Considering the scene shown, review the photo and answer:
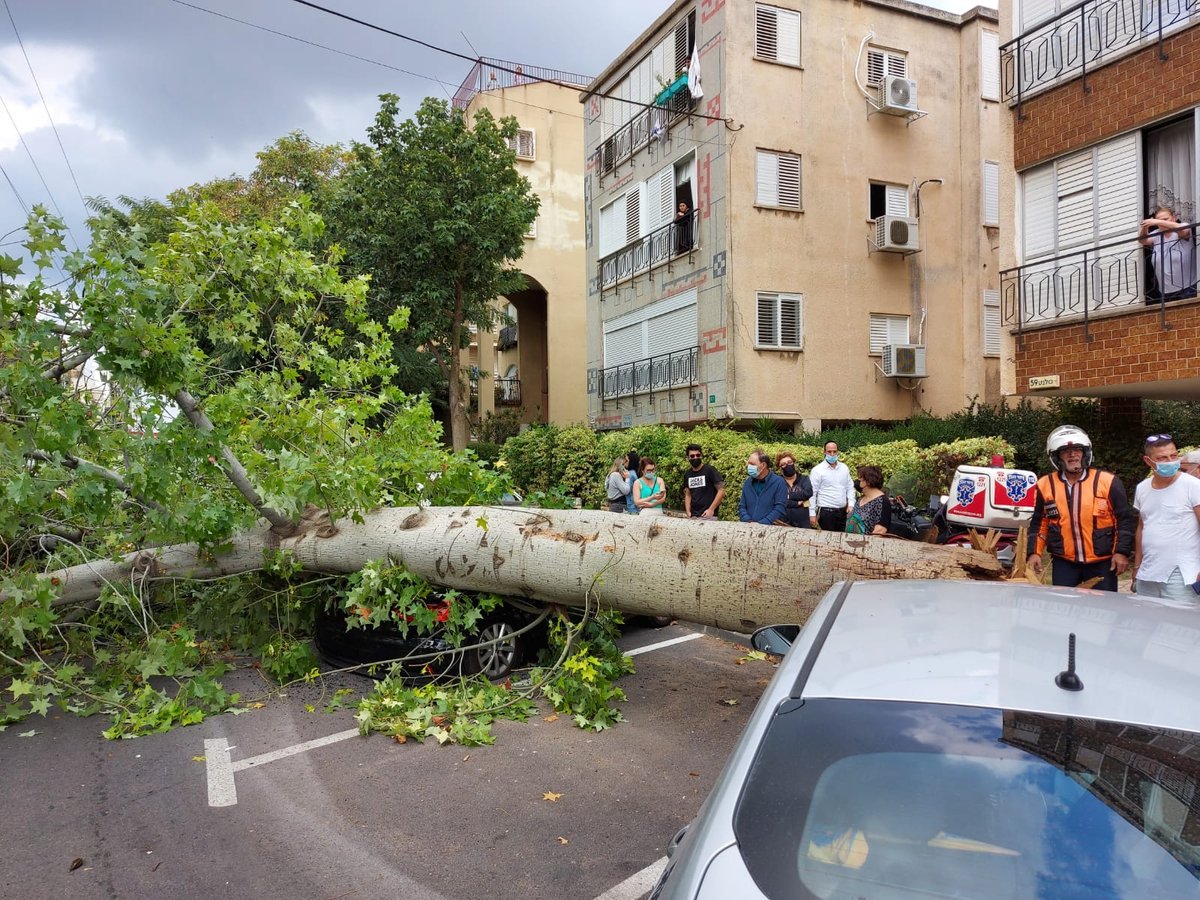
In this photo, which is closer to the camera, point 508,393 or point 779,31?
point 779,31

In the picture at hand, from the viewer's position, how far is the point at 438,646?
6203 mm

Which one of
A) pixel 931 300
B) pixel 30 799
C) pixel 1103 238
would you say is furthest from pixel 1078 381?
pixel 30 799

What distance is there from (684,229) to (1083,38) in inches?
378

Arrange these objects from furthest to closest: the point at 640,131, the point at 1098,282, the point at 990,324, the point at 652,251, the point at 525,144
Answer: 1. the point at 525,144
2. the point at 640,131
3. the point at 652,251
4. the point at 990,324
5. the point at 1098,282

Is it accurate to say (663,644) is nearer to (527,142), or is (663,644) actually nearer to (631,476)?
(631,476)

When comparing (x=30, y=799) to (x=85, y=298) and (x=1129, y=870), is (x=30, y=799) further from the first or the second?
(x=1129, y=870)

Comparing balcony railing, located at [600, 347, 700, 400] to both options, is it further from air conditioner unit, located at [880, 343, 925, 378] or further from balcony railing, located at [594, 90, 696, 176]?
balcony railing, located at [594, 90, 696, 176]

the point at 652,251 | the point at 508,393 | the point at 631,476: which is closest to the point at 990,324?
the point at 652,251

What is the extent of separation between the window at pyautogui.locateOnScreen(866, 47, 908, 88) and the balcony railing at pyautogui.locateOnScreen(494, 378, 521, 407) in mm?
19770

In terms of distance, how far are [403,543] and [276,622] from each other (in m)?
1.97

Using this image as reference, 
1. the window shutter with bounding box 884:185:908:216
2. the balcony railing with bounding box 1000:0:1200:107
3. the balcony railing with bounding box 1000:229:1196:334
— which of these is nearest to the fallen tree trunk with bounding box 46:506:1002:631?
the balcony railing with bounding box 1000:229:1196:334

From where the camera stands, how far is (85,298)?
17.4 feet

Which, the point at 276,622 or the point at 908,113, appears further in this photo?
the point at 908,113

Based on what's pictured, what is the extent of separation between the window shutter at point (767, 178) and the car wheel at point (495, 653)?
1436 centimetres
